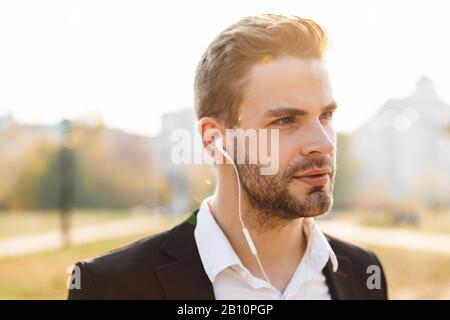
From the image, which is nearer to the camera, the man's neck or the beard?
the beard

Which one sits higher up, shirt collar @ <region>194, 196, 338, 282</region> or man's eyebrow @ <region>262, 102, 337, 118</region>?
man's eyebrow @ <region>262, 102, 337, 118</region>

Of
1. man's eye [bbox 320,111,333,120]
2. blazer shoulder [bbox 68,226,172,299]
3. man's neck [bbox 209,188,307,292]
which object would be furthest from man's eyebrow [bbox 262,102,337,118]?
blazer shoulder [bbox 68,226,172,299]

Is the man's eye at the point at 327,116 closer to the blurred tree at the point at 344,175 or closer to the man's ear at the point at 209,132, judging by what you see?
the man's ear at the point at 209,132

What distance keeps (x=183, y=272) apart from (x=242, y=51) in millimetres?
1252

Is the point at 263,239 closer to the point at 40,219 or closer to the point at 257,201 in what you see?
the point at 257,201

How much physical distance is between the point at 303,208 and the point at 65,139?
20.4 meters

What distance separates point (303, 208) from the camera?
8.45ft

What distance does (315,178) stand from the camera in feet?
8.46

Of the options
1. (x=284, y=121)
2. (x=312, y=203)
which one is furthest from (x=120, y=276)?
(x=284, y=121)

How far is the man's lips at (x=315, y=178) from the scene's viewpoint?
8.42 feet

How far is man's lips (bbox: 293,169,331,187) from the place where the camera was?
2.57 m

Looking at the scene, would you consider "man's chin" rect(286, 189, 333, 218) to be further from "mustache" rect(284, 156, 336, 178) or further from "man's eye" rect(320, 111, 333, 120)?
"man's eye" rect(320, 111, 333, 120)

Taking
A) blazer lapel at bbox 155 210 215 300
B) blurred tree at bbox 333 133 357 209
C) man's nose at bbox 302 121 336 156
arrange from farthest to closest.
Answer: blurred tree at bbox 333 133 357 209
blazer lapel at bbox 155 210 215 300
man's nose at bbox 302 121 336 156

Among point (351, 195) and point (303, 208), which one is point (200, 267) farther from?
point (351, 195)
